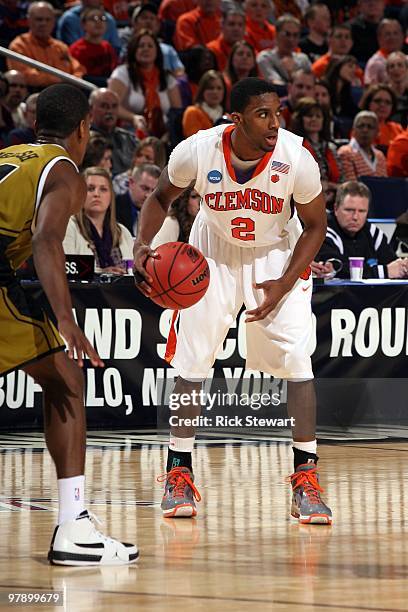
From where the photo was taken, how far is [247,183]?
5625 millimetres

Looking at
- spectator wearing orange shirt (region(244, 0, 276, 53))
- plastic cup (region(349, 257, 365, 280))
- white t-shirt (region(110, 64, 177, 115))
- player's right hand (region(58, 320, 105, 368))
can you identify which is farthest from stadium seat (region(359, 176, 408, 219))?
player's right hand (region(58, 320, 105, 368))

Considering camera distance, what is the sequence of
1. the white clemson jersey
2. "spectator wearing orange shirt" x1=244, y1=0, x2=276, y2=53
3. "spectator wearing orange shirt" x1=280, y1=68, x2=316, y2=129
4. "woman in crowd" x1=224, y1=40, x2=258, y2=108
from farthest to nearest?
1. "spectator wearing orange shirt" x1=244, y1=0, x2=276, y2=53
2. "woman in crowd" x1=224, y1=40, x2=258, y2=108
3. "spectator wearing orange shirt" x1=280, y1=68, x2=316, y2=129
4. the white clemson jersey

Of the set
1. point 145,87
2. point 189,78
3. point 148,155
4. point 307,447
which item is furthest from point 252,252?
point 189,78

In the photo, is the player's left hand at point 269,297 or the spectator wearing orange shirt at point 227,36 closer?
the player's left hand at point 269,297

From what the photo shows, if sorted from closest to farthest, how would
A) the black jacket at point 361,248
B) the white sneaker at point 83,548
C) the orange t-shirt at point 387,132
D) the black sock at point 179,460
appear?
the white sneaker at point 83,548 < the black sock at point 179,460 < the black jacket at point 361,248 < the orange t-shirt at point 387,132

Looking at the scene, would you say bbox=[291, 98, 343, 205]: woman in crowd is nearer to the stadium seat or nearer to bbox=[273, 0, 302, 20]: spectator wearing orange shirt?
the stadium seat

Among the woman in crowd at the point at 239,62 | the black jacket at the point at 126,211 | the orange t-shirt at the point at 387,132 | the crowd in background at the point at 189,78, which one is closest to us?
the black jacket at the point at 126,211

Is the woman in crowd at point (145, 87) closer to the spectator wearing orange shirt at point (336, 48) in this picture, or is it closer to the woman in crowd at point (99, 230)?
the spectator wearing orange shirt at point (336, 48)

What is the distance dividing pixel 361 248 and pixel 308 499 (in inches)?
167

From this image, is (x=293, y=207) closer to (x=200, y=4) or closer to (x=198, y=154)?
(x=198, y=154)

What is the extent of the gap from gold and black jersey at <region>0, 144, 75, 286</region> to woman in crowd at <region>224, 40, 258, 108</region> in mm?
8219

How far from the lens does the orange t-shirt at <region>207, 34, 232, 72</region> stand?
13.6m

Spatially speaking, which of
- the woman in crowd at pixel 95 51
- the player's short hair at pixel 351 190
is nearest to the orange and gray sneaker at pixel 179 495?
the player's short hair at pixel 351 190

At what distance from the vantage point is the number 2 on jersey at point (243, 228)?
5641 mm
